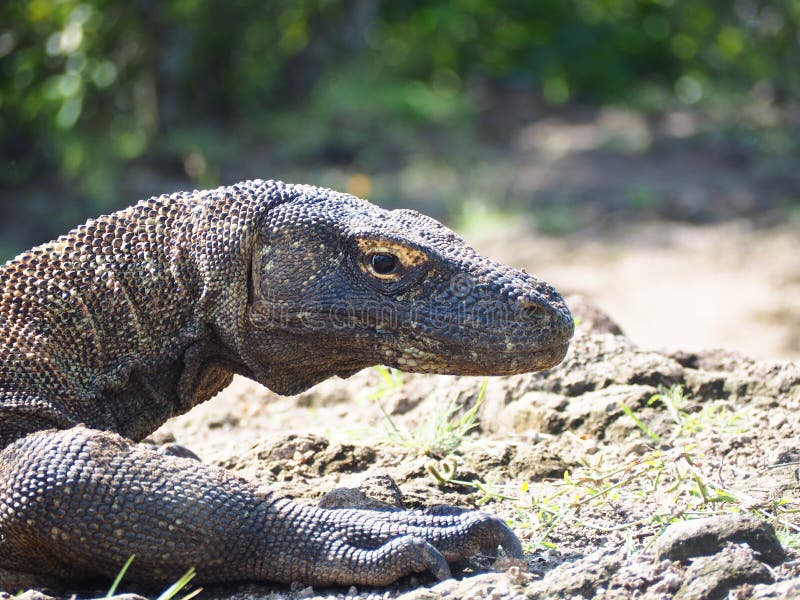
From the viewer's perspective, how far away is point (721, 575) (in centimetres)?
327

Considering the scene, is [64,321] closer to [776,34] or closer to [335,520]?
[335,520]

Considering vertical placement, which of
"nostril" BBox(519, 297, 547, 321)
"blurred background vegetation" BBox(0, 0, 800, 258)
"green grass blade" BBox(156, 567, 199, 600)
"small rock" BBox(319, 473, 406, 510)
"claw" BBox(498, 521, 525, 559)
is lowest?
"green grass blade" BBox(156, 567, 199, 600)

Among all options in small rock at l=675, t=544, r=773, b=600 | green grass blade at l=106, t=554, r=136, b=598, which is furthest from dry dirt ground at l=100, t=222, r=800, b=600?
green grass blade at l=106, t=554, r=136, b=598

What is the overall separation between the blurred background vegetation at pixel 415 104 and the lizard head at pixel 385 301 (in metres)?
7.25

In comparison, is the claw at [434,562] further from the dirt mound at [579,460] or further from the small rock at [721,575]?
the small rock at [721,575]

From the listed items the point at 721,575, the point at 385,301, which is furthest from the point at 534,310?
the point at 721,575

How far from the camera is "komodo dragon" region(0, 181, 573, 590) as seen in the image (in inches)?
141

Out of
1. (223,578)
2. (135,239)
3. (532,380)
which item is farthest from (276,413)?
(223,578)

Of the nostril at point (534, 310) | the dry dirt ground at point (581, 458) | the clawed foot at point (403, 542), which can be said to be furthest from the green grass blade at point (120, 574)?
the nostril at point (534, 310)

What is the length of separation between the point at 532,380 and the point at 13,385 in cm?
235

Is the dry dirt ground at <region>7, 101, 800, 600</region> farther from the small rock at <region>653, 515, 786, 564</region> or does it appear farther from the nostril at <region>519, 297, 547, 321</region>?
the nostril at <region>519, 297, 547, 321</region>

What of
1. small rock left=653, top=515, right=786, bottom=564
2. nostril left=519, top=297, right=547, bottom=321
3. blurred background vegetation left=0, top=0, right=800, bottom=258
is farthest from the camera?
blurred background vegetation left=0, top=0, right=800, bottom=258

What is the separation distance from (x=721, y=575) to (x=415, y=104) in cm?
1206

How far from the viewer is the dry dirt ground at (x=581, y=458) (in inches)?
135
